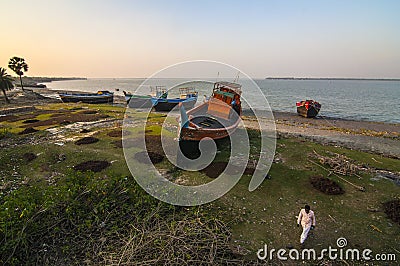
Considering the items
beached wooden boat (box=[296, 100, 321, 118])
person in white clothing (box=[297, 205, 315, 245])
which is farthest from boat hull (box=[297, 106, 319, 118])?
person in white clothing (box=[297, 205, 315, 245])

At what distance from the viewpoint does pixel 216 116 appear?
1770 centimetres

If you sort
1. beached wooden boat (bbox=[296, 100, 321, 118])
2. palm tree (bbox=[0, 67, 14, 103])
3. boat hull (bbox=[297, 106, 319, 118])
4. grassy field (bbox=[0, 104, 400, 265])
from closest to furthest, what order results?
grassy field (bbox=[0, 104, 400, 265]) < beached wooden boat (bbox=[296, 100, 321, 118]) < boat hull (bbox=[297, 106, 319, 118]) < palm tree (bbox=[0, 67, 14, 103])

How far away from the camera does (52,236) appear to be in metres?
6.01

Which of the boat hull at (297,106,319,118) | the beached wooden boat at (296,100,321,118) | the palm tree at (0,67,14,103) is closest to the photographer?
the beached wooden boat at (296,100,321,118)

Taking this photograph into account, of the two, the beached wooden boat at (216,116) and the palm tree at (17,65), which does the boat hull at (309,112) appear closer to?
the beached wooden boat at (216,116)

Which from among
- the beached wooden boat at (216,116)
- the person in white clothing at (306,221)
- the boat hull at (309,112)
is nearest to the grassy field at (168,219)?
the person in white clothing at (306,221)

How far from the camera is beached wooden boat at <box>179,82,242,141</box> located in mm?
11719

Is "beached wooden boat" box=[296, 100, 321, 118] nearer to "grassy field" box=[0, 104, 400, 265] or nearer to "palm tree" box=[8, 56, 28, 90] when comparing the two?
"grassy field" box=[0, 104, 400, 265]

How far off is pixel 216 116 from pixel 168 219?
11.7 metres

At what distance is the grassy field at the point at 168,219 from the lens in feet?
18.3

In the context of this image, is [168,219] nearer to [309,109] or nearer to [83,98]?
[309,109]

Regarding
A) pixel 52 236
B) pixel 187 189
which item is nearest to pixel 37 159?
pixel 52 236

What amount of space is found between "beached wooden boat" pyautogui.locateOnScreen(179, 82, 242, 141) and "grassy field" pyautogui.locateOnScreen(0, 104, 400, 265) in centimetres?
227

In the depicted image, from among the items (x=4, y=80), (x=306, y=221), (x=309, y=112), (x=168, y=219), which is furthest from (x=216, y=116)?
(x=4, y=80)
